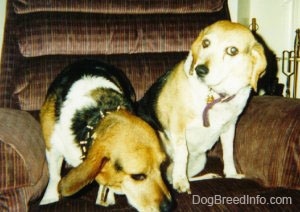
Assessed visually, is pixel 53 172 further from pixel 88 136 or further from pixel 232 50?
pixel 232 50

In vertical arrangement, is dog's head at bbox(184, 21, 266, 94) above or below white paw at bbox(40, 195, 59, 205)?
above

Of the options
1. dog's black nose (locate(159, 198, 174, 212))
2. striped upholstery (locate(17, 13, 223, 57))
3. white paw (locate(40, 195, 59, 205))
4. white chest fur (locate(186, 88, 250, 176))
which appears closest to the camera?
dog's black nose (locate(159, 198, 174, 212))

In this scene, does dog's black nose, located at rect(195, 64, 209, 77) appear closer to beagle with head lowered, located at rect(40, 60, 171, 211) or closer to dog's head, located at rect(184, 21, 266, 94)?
dog's head, located at rect(184, 21, 266, 94)

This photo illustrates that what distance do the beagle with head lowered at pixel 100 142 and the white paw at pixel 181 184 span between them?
0.31m

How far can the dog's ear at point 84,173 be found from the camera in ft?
5.75

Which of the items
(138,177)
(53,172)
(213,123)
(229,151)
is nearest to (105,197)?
(138,177)

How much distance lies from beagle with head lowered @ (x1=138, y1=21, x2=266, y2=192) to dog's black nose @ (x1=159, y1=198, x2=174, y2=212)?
370 mm

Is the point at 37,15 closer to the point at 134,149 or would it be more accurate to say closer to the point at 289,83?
the point at 134,149

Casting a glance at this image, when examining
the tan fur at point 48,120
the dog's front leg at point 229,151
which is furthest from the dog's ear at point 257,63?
the tan fur at point 48,120

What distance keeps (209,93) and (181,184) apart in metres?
0.62

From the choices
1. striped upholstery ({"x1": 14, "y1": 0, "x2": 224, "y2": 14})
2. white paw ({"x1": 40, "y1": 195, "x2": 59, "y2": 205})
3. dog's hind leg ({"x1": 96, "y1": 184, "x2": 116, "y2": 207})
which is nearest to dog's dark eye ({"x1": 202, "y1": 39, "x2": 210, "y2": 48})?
striped upholstery ({"x1": 14, "y1": 0, "x2": 224, "y2": 14})

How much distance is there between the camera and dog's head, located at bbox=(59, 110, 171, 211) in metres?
1.79

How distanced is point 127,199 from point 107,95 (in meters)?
0.63

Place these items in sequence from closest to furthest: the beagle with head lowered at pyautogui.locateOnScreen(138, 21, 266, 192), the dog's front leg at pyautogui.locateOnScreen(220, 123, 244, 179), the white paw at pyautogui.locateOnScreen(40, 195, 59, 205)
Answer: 1. the white paw at pyautogui.locateOnScreen(40, 195, 59, 205)
2. the beagle with head lowered at pyautogui.locateOnScreen(138, 21, 266, 192)
3. the dog's front leg at pyautogui.locateOnScreen(220, 123, 244, 179)
